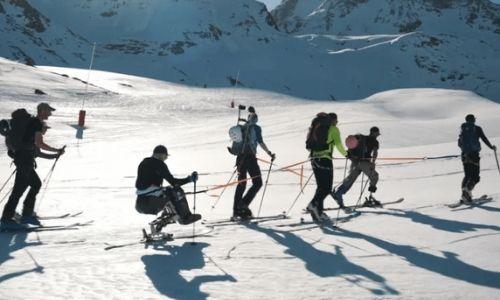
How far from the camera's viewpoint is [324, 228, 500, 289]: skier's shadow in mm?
5698

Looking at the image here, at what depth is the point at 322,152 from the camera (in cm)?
873

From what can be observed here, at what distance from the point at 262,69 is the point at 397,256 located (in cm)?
11974

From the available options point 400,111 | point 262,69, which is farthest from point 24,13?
point 400,111

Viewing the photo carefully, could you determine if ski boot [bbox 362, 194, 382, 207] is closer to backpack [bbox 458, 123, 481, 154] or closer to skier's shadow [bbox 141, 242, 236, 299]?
backpack [bbox 458, 123, 481, 154]

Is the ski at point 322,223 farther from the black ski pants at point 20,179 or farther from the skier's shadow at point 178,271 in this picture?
the black ski pants at point 20,179

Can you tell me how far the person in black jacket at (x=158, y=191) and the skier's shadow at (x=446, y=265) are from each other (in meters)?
2.48

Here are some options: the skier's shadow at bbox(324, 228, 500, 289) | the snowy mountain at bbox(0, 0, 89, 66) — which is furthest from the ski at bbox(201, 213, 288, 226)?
the snowy mountain at bbox(0, 0, 89, 66)

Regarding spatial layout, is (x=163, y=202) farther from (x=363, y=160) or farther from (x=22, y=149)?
(x=363, y=160)

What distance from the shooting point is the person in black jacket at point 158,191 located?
25.4 ft

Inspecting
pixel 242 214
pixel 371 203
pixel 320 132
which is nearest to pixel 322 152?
pixel 320 132

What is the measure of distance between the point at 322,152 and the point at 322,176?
36 cm

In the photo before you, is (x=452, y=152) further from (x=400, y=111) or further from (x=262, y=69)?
(x=262, y=69)

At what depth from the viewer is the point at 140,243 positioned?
7.70 metres

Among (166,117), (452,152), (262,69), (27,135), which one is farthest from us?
(262,69)
